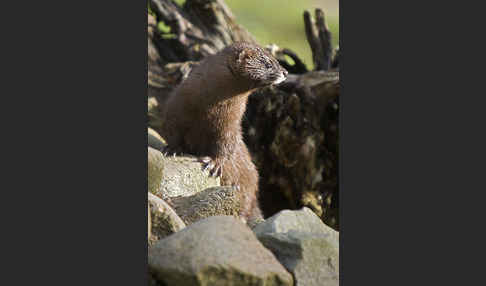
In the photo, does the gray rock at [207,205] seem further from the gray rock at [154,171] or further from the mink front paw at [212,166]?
the mink front paw at [212,166]

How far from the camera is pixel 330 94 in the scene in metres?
5.78

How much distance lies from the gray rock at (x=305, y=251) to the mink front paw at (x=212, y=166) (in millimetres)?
1775

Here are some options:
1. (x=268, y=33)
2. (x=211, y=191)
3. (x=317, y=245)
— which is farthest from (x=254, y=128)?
(x=317, y=245)

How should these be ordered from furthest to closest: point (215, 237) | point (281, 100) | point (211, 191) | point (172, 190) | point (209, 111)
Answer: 1. point (281, 100)
2. point (209, 111)
3. point (172, 190)
4. point (211, 191)
5. point (215, 237)

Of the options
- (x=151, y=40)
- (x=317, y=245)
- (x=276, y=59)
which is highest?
(x=151, y=40)

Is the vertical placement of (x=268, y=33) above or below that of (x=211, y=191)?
above

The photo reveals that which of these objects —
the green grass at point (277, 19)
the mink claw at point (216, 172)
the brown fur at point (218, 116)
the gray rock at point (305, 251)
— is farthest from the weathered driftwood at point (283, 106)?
the gray rock at point (305, 251)

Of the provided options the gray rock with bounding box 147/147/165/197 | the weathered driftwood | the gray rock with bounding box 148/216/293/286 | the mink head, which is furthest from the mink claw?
the gray rock with bounding box 148/216/293/286

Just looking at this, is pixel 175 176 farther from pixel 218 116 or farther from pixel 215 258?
pixel 215 258

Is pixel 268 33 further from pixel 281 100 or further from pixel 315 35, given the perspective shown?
pixel 281 100

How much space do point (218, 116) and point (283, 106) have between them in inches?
52.8

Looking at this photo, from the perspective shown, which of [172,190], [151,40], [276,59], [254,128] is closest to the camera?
[172,190]

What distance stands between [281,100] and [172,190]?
2.49m

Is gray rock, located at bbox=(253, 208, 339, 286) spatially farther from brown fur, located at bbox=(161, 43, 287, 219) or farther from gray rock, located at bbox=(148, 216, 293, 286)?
brown fur, located at bbox=(161, 43, 287, 219)
